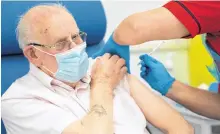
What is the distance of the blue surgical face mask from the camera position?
189 cm

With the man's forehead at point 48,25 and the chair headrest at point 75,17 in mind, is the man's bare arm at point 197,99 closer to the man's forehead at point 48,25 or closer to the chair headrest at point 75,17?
the chair headrest at point 75,17

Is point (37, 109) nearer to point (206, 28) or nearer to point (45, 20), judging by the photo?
point (45, 20)

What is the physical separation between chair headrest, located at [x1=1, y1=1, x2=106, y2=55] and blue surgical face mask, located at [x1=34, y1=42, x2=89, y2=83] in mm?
431

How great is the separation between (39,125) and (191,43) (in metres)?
1.88

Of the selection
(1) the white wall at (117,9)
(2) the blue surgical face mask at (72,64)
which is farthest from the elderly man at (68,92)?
(1) the white wall at (117,9)

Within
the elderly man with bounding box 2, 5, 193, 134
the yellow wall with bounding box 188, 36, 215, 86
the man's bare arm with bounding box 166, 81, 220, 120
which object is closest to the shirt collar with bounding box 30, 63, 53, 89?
the elderly man with bounding box 2, 5, 193, 134

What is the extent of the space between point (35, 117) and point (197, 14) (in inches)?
33.4

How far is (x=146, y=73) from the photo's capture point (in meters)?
2.28

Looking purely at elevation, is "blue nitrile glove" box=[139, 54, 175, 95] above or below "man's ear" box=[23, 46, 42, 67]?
below

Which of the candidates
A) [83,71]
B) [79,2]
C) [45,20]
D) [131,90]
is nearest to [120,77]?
[131,90]

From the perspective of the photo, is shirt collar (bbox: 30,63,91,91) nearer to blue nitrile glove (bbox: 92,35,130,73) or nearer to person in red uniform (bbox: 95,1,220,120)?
blue nitrile glove (bbox: 92,35,130,73)

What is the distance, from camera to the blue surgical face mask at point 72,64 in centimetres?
189

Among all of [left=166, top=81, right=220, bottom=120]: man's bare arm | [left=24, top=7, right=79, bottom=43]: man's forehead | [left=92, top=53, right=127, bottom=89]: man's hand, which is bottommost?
[left=166, top=81, right=220, bottom=120]: man's bare arm

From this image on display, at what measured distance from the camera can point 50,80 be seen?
188 centimetres
